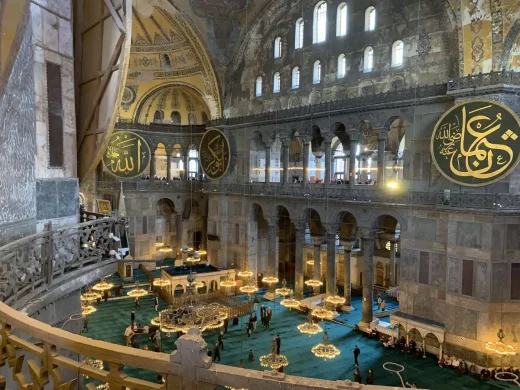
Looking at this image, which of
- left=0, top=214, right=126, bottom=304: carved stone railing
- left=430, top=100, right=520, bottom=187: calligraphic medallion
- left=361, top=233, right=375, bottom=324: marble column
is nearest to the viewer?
left=0, top=214, right=126, bottom=304: carved stone railing

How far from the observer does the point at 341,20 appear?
1396 cm

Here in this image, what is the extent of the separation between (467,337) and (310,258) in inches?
373

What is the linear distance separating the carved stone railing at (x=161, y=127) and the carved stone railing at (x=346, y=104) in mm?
3638

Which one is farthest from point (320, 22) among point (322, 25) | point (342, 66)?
point (342, 66)

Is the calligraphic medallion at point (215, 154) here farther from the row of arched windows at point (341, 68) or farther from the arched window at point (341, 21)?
the arched window at point (341, 21)

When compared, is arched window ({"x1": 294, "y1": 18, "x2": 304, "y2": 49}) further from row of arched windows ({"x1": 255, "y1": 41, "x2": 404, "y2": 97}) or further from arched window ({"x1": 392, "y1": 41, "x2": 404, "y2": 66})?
arched window ({"x1": 392, "y1": 41, "x2": 404, "y2": 66})

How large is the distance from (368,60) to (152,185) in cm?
1169

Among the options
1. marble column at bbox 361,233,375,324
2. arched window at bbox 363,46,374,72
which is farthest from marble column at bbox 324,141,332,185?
arched window at bbox 363,46,374,72

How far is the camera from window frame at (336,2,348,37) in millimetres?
13805

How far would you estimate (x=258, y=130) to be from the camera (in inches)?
666

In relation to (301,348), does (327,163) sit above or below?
above

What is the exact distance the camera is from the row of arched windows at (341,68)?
40.5ft

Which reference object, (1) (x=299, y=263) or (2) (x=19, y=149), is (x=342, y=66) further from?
(2) (x=19, y=149)

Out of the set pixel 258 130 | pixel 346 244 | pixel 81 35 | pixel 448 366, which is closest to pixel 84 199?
pixel 258 130
